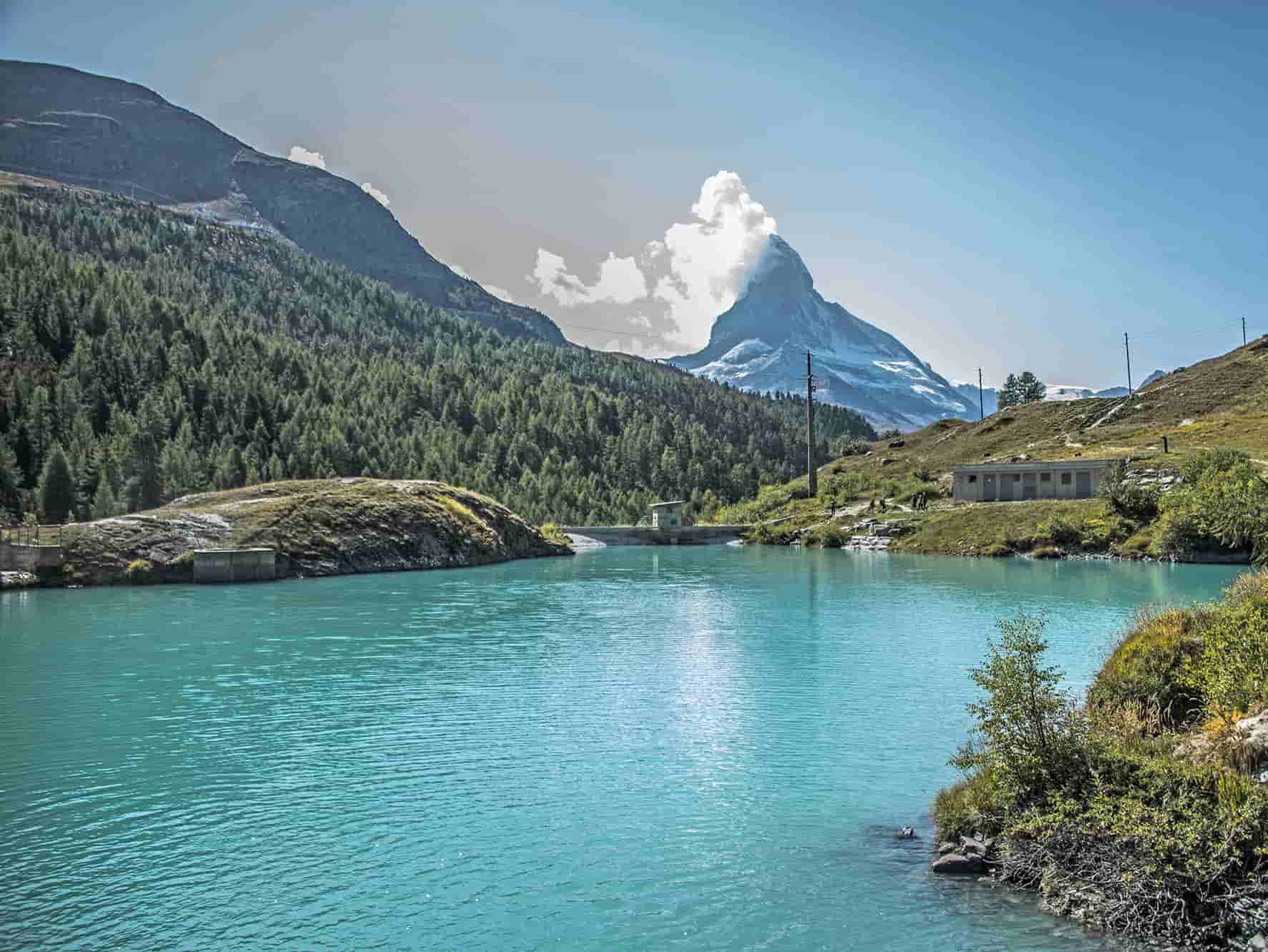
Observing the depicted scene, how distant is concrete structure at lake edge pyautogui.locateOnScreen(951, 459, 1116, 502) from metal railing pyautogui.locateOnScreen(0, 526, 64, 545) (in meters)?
99.5

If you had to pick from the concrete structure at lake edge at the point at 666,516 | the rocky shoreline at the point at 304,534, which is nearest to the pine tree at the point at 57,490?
the rocky shoreline at the point at 304,534

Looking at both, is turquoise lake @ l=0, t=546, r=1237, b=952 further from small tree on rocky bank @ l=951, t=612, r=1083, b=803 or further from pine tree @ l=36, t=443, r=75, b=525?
pine tree @ l=36, t=443, r=75, b=525

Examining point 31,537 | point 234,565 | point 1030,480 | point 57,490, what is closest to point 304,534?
point 234,565

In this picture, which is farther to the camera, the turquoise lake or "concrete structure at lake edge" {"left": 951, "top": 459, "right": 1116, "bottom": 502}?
"concrete structure at lake edge" {"left": 951, "top": 459, "right": 1116, "bottom": 502}

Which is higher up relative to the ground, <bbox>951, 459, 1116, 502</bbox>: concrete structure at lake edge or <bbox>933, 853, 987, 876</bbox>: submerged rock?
<bbox>951, 459, 1116, 502</bbox>: concrete structure at lake edge

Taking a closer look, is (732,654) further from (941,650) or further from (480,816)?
(480,816)

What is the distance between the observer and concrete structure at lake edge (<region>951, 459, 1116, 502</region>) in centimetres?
11388

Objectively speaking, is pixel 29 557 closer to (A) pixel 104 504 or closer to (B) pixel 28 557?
(B) pixel 28 557

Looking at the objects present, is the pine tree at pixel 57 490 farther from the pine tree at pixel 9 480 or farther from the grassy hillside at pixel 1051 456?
the grassy hillside at pixel 1051 456

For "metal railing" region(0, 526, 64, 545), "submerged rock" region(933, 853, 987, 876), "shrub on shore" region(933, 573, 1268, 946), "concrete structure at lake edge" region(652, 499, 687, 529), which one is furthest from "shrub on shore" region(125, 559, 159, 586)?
"concrete structure at lake edge" region(652, 499, 687, 529)

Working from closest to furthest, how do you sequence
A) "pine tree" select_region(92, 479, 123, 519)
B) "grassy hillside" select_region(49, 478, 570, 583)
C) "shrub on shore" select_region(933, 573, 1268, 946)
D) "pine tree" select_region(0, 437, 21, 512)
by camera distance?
"shrub on shore" select_region(933, 573, 1268, 946) → "grassy hillside" select_region(49, 478, 570, 583) → "pine tree" select_region(92, 479, 123, 519) → "pine tree" select_region(0, 437, 21, 512)

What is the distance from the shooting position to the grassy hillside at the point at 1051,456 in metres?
97.5

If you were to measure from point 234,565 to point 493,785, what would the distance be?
60030mm

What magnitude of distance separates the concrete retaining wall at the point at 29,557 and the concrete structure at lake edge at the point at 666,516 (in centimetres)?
9085
